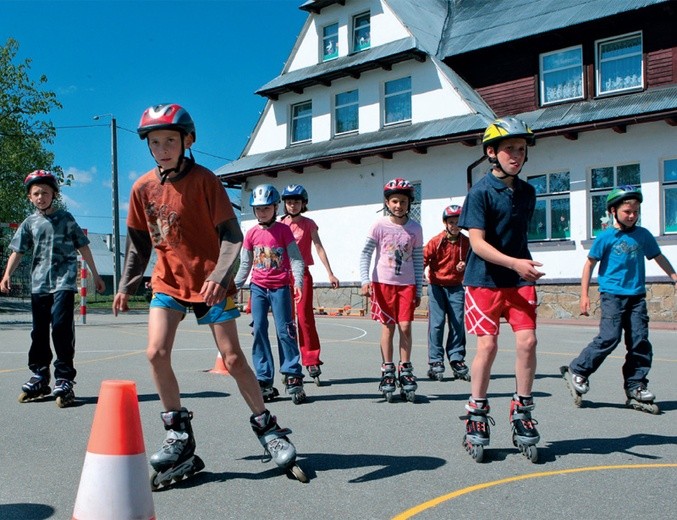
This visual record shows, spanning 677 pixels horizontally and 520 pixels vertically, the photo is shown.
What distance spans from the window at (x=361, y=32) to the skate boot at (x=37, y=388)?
21990 millimetres

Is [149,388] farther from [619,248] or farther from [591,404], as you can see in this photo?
[619,248]

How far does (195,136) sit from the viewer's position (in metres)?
4.36

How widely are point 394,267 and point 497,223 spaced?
2367 mm

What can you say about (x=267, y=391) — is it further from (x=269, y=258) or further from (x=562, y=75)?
(x=562, y=75)

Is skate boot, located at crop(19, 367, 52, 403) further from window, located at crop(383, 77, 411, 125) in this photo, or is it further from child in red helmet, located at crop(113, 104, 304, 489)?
window, located at crop(383, 77, 411, 125)

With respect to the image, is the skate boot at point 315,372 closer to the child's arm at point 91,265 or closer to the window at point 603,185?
the child's arm at point 91,265

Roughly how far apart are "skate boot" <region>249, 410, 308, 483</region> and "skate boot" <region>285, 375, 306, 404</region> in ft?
7.65

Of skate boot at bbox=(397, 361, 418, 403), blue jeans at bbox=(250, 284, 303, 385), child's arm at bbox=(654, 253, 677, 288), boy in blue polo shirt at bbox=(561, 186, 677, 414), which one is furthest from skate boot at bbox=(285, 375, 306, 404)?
child's arm at bbox=(654, 253, 677, 288)

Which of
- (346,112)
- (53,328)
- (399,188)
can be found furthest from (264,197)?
(346,112)

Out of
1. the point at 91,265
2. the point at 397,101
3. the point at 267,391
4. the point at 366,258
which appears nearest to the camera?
the point at 267,391

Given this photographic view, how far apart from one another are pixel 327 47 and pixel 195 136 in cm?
2511

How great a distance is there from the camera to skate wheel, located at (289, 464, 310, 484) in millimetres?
4043

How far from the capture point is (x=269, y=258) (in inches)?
283

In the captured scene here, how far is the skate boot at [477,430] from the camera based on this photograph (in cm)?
446
